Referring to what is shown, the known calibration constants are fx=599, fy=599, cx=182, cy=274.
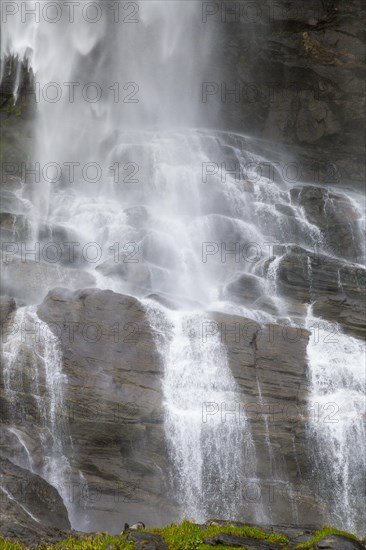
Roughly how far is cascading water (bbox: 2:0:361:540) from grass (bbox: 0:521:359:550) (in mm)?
5479

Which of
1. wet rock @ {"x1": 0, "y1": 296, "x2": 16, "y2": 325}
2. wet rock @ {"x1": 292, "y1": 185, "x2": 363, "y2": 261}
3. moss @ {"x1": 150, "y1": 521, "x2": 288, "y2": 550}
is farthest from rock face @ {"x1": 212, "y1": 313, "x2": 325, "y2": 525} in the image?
wet rock @ {"x1": 292, "y1": 185, "x2": 363, "y2": 261}

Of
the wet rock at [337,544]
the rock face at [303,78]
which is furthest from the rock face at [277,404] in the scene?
the rock face at [303,78]

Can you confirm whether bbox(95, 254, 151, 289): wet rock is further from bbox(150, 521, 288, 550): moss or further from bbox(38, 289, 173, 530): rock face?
bbox(150, 521, 288, 550): moss

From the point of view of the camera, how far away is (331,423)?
17.7 metres

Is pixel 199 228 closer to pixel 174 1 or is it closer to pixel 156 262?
pixel 156 262

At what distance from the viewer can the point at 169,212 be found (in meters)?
30.1

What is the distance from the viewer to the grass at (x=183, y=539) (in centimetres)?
994

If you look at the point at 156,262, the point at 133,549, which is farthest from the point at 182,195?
the point at 133,549

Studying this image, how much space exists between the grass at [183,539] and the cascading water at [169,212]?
216 inches

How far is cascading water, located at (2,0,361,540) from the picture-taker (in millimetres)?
17266

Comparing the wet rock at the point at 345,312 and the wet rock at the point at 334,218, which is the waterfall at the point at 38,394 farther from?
the wet rock at the point at 334,218

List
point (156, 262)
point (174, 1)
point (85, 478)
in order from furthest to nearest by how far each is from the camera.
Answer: point (174, 1) < point (156, 262) < point (85, 478)

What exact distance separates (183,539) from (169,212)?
69.3 ft

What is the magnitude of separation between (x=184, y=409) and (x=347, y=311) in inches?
312
